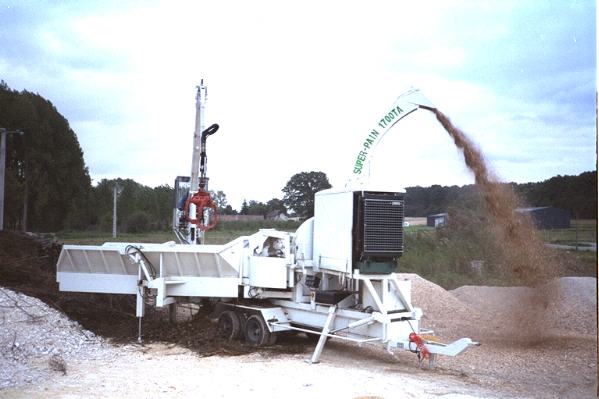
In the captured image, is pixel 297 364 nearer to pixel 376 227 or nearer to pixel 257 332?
pixel 257 332

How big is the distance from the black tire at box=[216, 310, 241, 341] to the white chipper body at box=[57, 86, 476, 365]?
16 mm

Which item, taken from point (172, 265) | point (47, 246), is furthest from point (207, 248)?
point (47, 246)

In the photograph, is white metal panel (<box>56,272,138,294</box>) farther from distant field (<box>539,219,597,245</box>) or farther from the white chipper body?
distant field (<box>539,219,597,245</box>)

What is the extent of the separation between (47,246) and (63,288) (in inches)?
152

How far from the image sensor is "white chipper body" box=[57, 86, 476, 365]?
820cm

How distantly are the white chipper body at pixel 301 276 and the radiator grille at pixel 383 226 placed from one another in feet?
0.04

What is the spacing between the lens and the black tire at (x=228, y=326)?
970 centimetres

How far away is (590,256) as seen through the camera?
1435 centimetres

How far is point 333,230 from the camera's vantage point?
8664 mm

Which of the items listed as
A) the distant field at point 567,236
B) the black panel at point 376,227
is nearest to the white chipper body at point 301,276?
the black panel at point 376,227

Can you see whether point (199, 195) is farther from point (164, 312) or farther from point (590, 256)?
point (590, 256)

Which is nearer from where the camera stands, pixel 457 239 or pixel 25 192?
pixel 25 192

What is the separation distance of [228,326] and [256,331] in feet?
2.01

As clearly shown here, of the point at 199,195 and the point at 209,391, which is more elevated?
the point at 199,195
